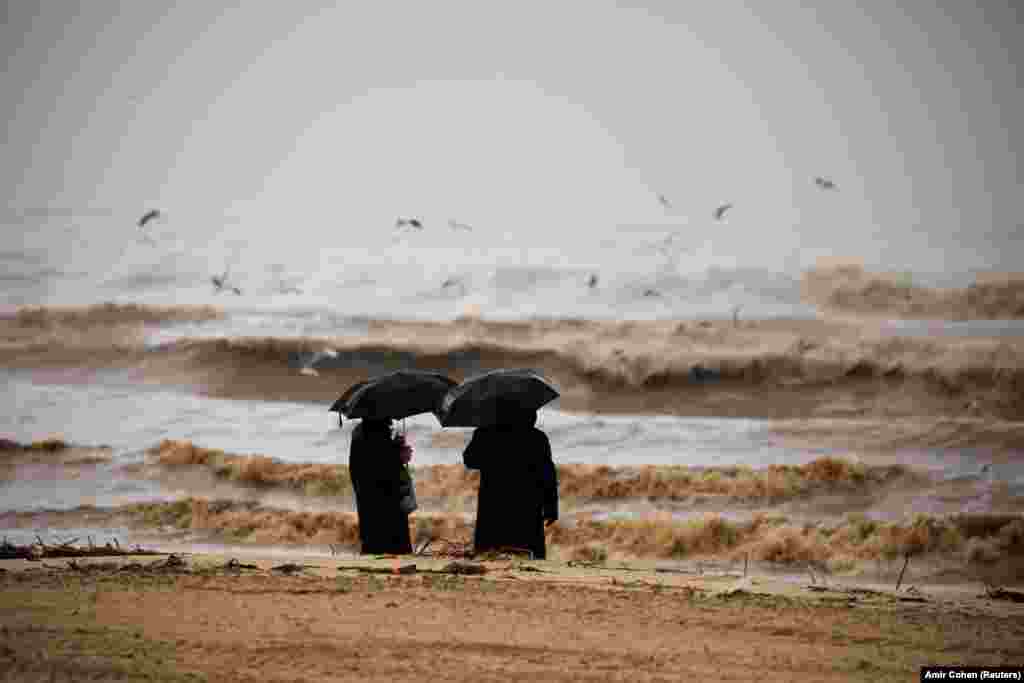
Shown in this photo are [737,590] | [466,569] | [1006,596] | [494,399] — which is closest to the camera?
[737,590]

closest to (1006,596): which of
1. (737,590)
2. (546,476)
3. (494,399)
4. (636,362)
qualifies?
(737,590)

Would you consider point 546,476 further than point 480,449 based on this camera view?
No

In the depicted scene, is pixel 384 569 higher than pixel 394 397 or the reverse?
the reverse

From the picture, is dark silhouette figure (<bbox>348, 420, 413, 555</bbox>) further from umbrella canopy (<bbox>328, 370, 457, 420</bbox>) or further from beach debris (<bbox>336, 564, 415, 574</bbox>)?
beach debris (<bbox>336, 564, 415, 574</bbox>)

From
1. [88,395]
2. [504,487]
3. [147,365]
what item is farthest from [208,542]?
[147,365]

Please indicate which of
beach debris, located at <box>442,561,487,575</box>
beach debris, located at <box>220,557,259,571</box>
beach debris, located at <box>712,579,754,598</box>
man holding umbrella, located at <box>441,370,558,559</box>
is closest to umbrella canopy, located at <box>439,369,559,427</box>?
man holding umbrella, located at <box>441,370,558,559</box>

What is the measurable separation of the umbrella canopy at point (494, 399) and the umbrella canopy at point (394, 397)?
39 centimetres

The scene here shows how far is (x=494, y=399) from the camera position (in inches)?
422

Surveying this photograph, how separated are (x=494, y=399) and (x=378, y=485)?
52.5 inches

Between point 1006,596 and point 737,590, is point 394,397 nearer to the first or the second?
point 737,590

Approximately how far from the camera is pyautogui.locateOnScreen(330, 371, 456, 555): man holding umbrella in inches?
442

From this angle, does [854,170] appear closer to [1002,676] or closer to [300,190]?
[300,190]

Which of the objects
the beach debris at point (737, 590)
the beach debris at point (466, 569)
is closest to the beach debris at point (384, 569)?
the beach debris at point (466, 569)

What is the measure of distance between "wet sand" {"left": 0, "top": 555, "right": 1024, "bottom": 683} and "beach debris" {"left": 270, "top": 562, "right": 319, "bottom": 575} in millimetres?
105
